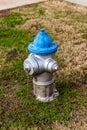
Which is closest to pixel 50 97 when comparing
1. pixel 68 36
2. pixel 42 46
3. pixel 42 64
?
pixel 42 64

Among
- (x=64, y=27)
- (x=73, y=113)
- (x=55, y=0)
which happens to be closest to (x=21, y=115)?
(x=73, y=113)

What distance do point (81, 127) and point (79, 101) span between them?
50cm

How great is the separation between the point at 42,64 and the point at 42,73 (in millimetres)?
123

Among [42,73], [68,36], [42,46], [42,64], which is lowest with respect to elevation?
[68,36]

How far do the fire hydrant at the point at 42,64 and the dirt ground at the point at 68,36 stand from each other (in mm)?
434

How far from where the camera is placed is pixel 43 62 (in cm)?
362

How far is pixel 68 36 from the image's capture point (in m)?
5.96

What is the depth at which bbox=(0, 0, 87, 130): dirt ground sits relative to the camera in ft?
11.7

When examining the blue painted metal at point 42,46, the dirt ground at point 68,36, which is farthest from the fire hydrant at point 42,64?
the dirt ground at point 68,36

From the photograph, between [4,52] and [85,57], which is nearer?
[85,57]

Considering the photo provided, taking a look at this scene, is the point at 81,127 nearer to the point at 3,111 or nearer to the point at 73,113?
the point at 73,113

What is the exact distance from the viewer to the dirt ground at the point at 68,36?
3559mm

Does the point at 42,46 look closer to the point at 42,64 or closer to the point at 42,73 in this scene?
the point at 42,64

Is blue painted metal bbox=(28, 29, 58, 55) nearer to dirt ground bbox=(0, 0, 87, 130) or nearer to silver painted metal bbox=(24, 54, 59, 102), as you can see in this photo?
silver painted metal bbox=(24, 54, 59, 102)
